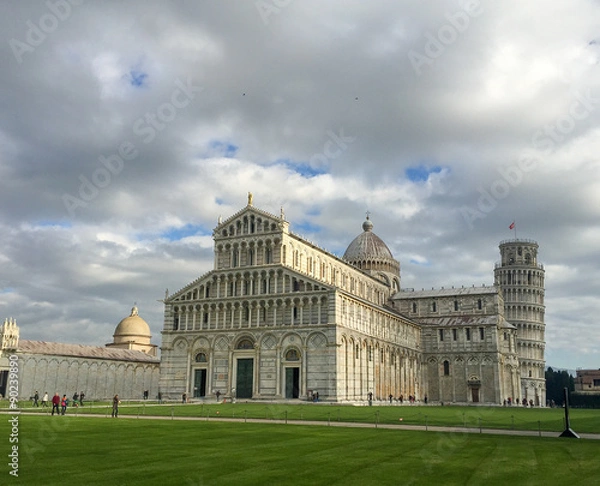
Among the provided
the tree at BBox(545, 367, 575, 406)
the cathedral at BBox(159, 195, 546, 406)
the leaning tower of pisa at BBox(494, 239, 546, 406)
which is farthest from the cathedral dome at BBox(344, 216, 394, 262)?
the tree at BBox(545, 367, 575, 406)

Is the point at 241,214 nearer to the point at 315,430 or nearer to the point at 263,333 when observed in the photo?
the point at 263,333

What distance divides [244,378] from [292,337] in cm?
805

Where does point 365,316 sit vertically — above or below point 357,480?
above

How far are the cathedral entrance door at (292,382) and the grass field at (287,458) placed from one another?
1600 inches

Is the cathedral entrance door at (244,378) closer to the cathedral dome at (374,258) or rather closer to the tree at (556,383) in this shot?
the cathedral dome at (374,258)

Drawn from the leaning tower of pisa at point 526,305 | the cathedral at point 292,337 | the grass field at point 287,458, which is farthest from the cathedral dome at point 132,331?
the grass field at point 287,458

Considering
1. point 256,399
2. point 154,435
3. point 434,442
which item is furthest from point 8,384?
point 434,442

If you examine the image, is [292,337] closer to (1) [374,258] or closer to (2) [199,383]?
(2) [199,383]

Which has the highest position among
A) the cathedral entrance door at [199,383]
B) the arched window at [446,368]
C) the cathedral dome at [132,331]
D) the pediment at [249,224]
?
the pediment at [249,224]

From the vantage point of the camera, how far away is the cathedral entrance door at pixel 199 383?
73.6 meters

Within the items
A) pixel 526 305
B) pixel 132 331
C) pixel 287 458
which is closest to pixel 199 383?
pixel 132 331

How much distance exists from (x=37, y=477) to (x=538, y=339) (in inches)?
5223

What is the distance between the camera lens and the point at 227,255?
7569 centimetres

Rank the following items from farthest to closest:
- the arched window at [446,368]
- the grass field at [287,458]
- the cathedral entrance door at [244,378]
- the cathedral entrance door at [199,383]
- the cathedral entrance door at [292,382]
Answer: the arched window at [446,368] < the cathedral entrance door at [199,383] < the cathedral entrance door at [244,378] < the cathedral entrance door at [292,382] < the grass field at [287,458]
